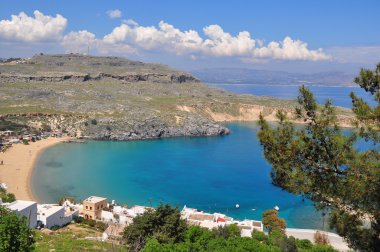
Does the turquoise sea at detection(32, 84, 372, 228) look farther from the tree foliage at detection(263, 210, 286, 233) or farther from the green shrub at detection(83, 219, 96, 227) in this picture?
the green shrub at detection(83, 219, 96, 227)

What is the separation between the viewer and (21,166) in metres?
59.6

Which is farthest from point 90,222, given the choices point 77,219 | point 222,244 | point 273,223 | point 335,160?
point 335,160

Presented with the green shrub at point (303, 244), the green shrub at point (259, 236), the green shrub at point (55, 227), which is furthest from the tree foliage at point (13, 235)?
the green shrub at point (303, 244)

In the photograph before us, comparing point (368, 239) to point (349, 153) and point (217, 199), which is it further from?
point (217, 199)

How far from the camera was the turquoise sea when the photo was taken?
4544cm

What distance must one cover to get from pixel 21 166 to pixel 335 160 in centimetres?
5796

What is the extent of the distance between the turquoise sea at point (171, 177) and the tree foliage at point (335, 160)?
29.0m

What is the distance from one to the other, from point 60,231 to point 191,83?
524 feet

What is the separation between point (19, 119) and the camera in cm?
8906

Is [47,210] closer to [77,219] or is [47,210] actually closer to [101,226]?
[77,219]

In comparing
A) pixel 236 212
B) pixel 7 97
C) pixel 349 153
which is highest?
pixel 349 153

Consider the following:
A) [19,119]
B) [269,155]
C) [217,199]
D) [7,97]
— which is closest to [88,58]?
[7,97]

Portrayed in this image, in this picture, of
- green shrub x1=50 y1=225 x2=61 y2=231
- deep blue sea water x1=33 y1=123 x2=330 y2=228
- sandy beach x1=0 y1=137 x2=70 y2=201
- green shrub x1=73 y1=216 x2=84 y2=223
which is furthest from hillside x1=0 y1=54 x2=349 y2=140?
green shrub x1=50 y1=225 x2=61 y2=231

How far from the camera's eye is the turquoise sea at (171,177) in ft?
149
